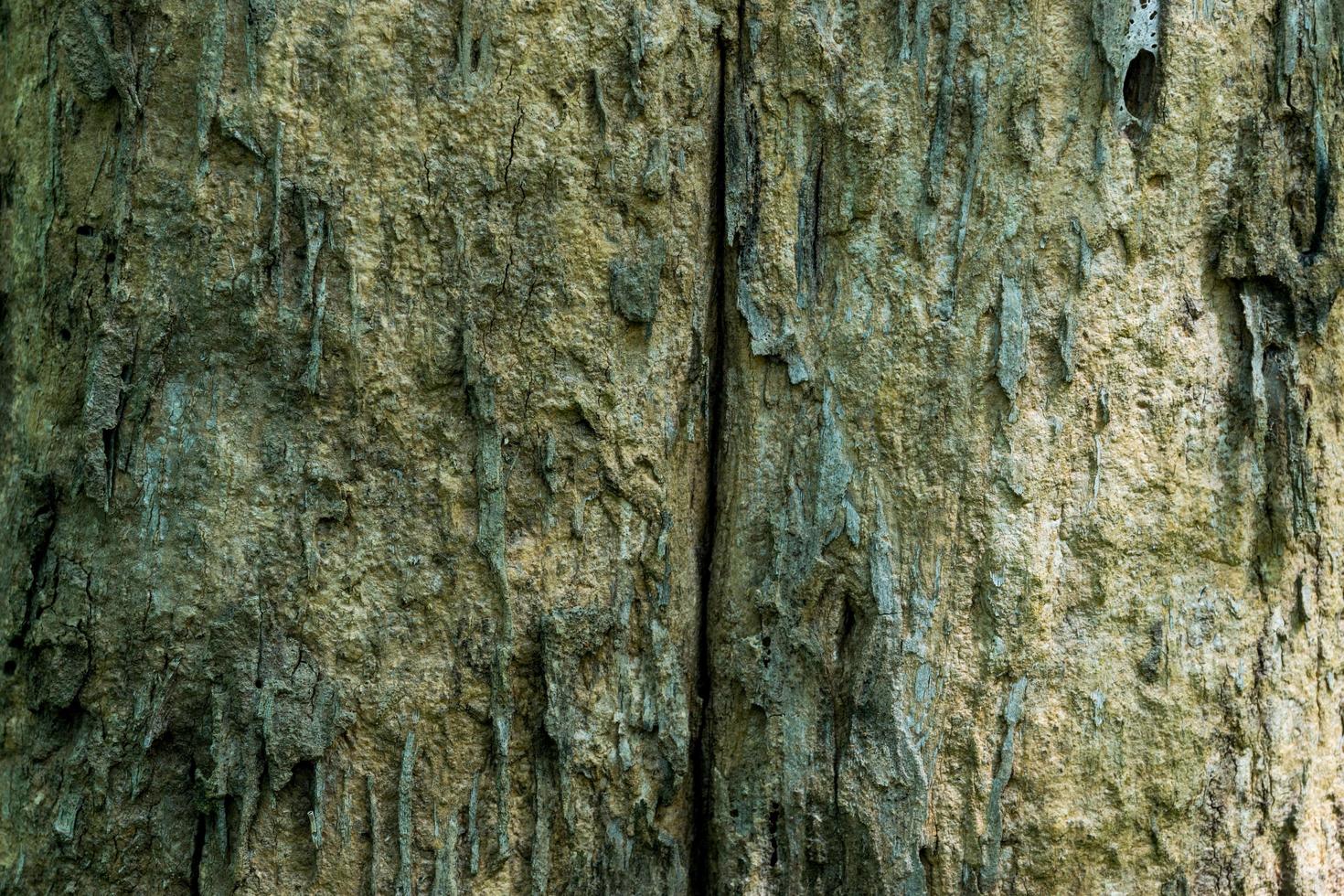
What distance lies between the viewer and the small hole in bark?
4.90 ft

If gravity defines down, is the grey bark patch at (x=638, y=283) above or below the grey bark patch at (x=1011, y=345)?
above

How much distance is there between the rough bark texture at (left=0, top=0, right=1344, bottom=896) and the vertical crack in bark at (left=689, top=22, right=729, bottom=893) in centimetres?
1

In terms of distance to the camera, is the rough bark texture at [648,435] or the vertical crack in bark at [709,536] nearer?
the rough bark texture at [648,435]

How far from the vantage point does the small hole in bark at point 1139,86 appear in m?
1.49

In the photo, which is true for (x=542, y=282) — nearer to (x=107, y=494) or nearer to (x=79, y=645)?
(x=107, y=494)

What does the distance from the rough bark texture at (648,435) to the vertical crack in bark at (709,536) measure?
0.5 inches

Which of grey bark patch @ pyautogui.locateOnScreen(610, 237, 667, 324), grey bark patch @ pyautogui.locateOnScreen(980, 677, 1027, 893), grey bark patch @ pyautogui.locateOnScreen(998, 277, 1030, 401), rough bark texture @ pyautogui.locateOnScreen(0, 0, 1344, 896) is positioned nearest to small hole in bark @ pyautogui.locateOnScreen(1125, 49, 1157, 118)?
rough bark texture @ pyautogui.locateOnScreen(0, 0, 1344, 896)

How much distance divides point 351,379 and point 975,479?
812mm

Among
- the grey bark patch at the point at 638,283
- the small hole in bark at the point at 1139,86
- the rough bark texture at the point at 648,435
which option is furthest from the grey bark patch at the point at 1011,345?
the grey bark patch at the point at 638,283

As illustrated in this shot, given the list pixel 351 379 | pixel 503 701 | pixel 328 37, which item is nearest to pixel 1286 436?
pixel 503 701

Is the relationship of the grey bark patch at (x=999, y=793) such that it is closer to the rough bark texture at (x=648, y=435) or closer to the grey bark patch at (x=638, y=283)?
the rough bark texture at (x=648, y=435)

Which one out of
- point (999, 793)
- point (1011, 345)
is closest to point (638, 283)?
point (1011, 345)

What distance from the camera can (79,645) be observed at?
4.80 feet

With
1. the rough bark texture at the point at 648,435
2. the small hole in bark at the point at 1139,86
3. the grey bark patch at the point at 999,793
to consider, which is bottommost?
the grey bark patch at the point at 999,793
